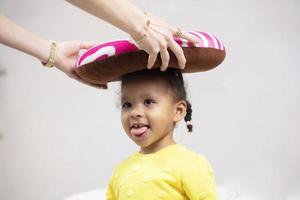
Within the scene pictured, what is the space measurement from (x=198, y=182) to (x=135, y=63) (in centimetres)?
36

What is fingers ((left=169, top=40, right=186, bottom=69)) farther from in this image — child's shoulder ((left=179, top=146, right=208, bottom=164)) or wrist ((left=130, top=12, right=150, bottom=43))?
child's shoulder ((left=179, top=146, right=208, bottom=164))

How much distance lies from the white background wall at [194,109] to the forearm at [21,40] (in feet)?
3.70

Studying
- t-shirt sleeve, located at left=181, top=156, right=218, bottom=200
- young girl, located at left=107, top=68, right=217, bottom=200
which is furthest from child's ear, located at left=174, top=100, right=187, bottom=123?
t-shirt sleeve, located at left=181, top=156, right=218, bottom=200

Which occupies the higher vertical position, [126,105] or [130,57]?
[130,57]

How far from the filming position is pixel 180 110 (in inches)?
53.3

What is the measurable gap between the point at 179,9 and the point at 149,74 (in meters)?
1.32

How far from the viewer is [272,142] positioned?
7.70 ft

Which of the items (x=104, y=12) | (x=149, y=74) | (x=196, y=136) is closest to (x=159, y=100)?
(x=149, y=74)

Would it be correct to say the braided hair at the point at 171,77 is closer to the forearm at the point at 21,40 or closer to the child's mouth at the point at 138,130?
the child's mouth at the point at 138,130

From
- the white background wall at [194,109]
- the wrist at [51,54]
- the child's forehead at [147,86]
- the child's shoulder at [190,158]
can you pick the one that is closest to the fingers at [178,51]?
the child's forehead at [147,86]

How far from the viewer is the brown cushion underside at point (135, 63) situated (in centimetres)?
115

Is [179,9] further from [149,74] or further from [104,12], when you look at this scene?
[104,12]

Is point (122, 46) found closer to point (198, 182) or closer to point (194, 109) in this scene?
point (198, 182)

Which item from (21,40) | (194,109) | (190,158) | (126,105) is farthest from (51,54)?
(194,109)
